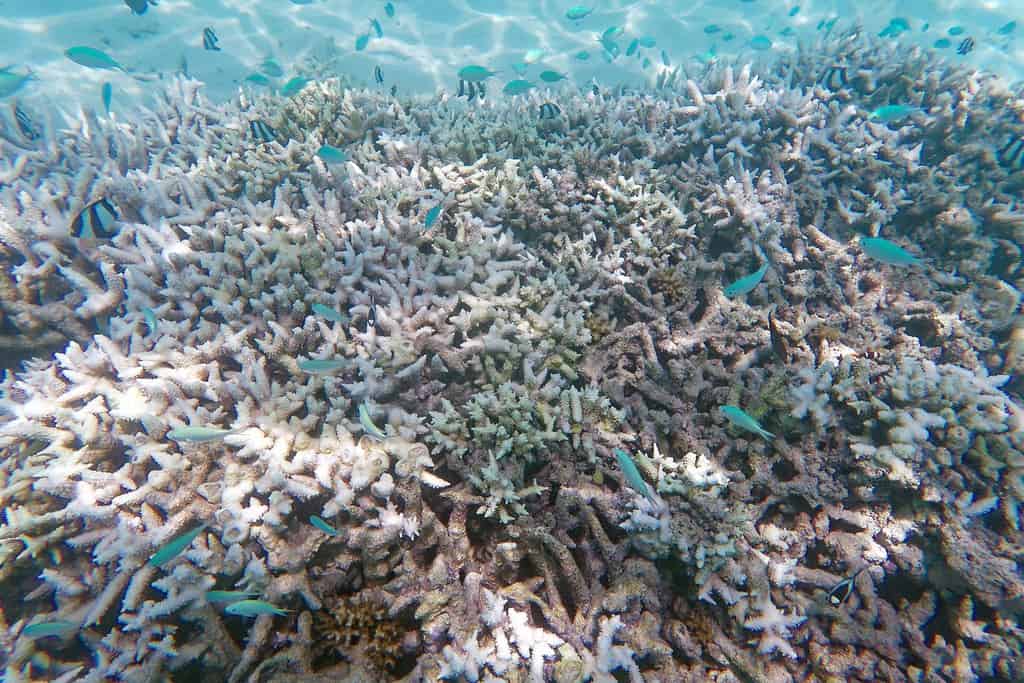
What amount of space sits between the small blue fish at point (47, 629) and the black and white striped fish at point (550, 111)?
5522 mm

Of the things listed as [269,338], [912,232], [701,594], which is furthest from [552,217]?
[912,232]

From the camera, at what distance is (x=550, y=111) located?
503 centimetres

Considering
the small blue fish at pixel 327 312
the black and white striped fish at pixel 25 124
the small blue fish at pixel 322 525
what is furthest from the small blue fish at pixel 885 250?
the black and white striped fish at pixel 25 124

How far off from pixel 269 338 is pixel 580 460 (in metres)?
2.27

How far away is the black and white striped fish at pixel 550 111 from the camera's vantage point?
4992 millimetres

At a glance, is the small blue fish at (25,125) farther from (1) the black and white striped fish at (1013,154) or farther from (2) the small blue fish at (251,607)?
(1) the black and white striped fish at (1013,154)

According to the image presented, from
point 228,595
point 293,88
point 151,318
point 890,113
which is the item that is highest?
point 890,113

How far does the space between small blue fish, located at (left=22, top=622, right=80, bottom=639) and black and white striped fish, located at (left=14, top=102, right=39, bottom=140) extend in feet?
16.2

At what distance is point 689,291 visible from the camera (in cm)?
378

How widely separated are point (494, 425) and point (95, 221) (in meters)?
3.50

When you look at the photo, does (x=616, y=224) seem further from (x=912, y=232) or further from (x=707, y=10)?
(x=707, y=10)

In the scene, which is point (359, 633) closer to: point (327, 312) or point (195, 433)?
point (195, 433)

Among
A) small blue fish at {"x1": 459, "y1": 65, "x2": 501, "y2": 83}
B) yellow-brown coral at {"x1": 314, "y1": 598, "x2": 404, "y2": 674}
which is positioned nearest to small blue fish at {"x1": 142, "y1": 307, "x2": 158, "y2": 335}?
yellow-brown coral at {"x1": 314, "y1": 598, "x2": 404, "y2": 674}

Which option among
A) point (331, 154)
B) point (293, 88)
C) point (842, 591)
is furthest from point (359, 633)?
point (293, 88)
